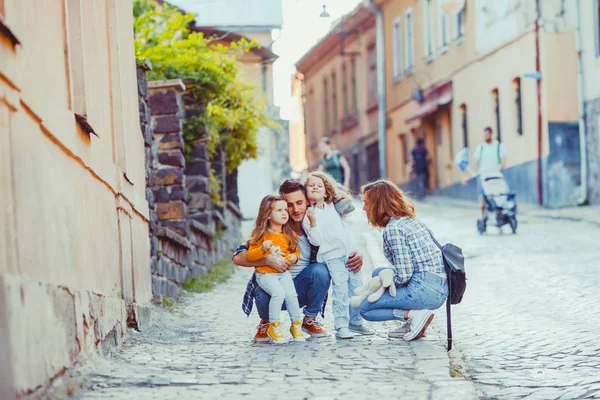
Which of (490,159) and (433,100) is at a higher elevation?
(433,100)

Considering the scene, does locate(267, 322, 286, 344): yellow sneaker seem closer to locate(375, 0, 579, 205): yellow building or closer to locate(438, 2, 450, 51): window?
locate(375, 0, 579, 205): yellow building

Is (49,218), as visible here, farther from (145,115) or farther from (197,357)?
(145,115)

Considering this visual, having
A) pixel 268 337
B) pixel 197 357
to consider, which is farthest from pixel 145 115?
pixel 197 357

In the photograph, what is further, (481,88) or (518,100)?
(481,88)

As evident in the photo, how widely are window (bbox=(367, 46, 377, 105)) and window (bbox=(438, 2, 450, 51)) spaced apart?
8.03 m

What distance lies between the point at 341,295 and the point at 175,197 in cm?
438

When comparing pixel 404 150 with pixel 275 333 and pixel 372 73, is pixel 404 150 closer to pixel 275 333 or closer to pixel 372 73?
pixel 372 73

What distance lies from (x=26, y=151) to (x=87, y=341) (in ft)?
4.85

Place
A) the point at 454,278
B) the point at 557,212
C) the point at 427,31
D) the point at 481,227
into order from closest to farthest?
1. the point at 454,278
2. the point at 481,227
3. the point at 557,212
4. the point at 427,31

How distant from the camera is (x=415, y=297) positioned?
26.2 feet

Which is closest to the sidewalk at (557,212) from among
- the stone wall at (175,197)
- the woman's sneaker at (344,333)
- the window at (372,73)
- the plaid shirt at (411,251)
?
the stone wall at (175,197)

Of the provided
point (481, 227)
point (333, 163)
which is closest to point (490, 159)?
point (481, 227)

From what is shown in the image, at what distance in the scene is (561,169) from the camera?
25.8m

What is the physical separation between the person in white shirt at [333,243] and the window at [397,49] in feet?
106
